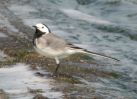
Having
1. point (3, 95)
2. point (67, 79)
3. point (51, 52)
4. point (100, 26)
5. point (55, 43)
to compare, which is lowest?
point (100, 26)

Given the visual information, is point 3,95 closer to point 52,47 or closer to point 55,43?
point 52,47

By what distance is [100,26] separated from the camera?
19969 millimetres

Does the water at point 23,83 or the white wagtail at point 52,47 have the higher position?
the white wagtail at point 52,47

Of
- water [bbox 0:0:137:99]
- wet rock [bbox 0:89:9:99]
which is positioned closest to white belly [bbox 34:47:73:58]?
water [bbox 0:0:137:99]

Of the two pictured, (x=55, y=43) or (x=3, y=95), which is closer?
(x=3, y=95)

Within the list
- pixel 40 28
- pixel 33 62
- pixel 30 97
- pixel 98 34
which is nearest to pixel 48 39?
pixel 40 28

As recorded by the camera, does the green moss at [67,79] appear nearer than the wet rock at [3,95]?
No

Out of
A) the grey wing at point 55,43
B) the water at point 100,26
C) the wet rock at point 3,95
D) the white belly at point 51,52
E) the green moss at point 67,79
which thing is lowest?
the water at point 100,26

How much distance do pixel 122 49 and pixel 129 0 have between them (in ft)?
25.9

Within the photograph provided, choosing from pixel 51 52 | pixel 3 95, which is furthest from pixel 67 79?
pixel 3 95

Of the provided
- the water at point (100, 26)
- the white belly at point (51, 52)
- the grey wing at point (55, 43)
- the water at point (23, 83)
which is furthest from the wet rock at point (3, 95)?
the grey wing at point (55, 43)

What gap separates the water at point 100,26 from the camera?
1216cm

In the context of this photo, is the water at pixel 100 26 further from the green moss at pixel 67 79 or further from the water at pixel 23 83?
the water at pixel 23 83

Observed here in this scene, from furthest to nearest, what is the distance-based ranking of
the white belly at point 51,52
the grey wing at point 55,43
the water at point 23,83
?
the grey wing at point 55,43, the white belly at point 51,52, the water at point 23,83
